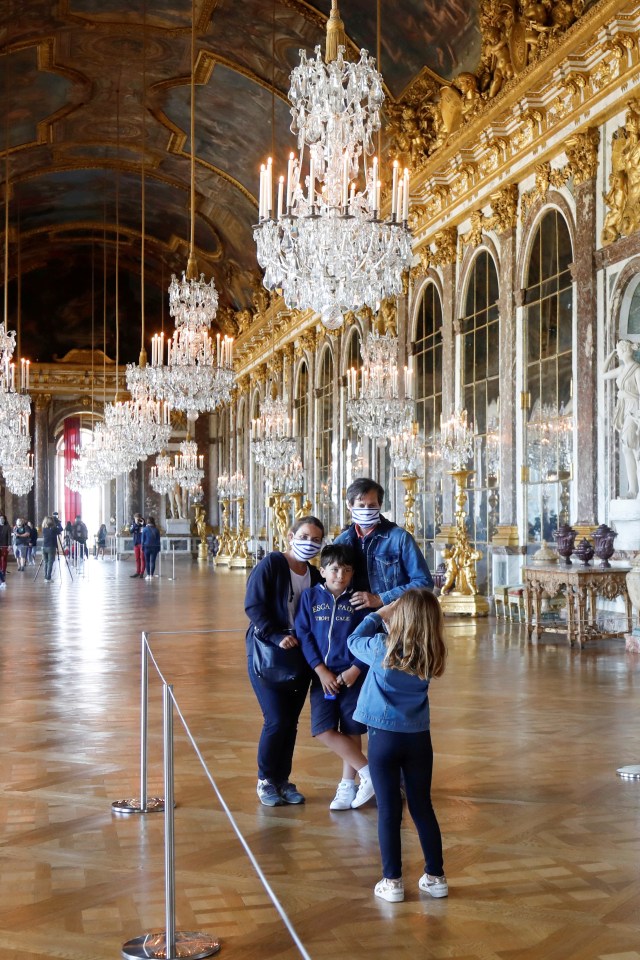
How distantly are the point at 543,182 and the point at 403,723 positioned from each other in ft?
37.2

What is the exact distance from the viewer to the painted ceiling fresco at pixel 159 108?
17766mm

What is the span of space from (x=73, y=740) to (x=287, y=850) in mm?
2507

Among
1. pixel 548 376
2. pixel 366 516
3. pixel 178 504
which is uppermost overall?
pixel 548 376

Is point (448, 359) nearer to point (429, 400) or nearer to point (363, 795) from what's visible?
point (429, 400)

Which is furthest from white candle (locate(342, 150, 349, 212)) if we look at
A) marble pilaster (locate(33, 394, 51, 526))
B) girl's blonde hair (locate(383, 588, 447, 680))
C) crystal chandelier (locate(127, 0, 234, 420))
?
marble pilaster (locate(33, 394, 51, 526))

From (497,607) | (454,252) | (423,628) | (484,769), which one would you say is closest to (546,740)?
(484,769)

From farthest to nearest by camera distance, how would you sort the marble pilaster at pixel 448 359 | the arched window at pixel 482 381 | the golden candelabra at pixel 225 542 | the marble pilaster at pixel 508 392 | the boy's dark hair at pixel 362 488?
the golden candelabra at pixel 225 542 < the marble pilaster at pixel 448 359 < the arched window at pixel 482 381 < the marble pilaster at pixel 508 392 < the boy's dark hair at pixel 362 488

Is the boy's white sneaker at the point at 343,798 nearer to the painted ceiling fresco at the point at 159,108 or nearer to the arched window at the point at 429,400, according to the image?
the painted ceiling fresco at the point at 159,108

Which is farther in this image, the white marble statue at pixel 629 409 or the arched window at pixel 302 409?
the arched window at pixel 302 409

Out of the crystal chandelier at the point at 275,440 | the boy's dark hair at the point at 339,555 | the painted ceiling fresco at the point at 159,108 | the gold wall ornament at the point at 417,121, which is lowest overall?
the boy's dark hair at the point at 339,555

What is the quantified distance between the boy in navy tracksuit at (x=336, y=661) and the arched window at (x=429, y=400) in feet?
41.4

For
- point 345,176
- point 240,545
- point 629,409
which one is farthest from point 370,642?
point 240,545

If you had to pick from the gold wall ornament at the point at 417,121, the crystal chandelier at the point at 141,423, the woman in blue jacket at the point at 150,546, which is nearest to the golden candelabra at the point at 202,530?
the woman in blue jacket at the point at 150,546

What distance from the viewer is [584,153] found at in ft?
Answer: 41.3
